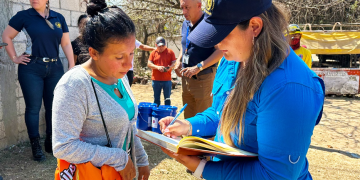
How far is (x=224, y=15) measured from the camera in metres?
1.22

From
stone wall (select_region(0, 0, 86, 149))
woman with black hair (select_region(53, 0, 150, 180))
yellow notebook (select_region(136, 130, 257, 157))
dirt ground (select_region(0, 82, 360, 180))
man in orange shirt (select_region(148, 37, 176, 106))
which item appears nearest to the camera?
yellow notebook (select_region(136, 130, 257, 157))

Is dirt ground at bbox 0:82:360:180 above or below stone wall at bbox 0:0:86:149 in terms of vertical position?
below

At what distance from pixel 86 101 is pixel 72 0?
4622mm

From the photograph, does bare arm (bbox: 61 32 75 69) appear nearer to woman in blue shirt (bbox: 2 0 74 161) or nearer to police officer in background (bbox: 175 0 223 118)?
woman in blue shirt (bbox: 2 0 74 161)

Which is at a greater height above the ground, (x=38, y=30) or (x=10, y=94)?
(x=38, y=30)

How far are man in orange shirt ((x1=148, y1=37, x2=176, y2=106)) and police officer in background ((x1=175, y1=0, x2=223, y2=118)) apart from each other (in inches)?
78.8

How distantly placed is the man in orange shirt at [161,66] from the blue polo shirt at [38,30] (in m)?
2.61

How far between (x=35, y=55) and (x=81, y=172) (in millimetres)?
3082

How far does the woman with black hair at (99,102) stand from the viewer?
1518mm

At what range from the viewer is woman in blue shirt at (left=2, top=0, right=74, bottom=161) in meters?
3.97

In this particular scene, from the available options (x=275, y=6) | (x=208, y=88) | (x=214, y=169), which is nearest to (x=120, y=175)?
(x=214, y=169)

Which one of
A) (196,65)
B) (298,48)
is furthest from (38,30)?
(298,48)

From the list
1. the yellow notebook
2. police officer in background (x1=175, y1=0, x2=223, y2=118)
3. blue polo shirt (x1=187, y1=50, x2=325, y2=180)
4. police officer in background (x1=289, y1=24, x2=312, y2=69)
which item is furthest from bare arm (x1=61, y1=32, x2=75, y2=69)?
police officer in background (x1=289, y1=24, x2=312, y2=69)

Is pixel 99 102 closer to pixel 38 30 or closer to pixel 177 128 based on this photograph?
pixel 177 128
